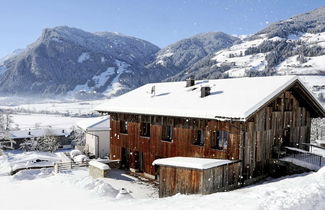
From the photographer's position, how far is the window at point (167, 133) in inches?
925

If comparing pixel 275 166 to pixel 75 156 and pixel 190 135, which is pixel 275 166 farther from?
pixel 75 156

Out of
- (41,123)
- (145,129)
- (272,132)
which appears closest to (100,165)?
(145,129)

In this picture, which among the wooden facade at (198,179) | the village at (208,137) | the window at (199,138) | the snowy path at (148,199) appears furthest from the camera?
the window at (199,138)

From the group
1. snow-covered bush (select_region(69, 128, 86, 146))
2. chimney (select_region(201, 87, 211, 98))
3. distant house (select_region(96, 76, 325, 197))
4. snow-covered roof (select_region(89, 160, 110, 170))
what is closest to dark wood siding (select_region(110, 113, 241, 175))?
distant house (select_region(96, 76, 325, 197))

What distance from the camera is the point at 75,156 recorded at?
3716 cm

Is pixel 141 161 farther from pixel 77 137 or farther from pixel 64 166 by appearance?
pixel 77 137

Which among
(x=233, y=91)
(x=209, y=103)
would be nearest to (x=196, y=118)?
(x=209, y=103)

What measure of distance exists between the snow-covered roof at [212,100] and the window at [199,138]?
168 cm

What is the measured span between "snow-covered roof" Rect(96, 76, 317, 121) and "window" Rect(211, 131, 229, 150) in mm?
1697

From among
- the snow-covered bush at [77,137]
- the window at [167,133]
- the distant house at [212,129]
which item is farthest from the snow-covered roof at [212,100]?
the snow-covered bush at [77,137]

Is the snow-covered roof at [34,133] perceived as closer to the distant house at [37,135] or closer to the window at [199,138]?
the distant house at [37,135]

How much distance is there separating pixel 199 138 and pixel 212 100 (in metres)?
2.80

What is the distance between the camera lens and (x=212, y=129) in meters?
19.9

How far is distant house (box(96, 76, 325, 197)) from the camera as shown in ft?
58.4
